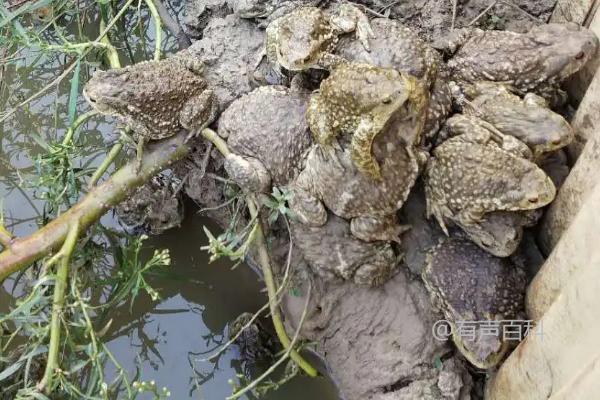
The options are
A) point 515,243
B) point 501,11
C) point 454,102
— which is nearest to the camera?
point 515,243

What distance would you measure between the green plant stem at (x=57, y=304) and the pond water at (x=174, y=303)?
496 mm

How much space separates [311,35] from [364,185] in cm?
85

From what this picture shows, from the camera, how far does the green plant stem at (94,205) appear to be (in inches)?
125

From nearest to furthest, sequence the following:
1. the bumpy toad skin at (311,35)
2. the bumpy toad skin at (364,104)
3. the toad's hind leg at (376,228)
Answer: the bumpy toad skin at (364,104) → the toad's hind leg at (376,228) → the bumpy toad skin at (311,35)

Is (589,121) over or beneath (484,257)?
over

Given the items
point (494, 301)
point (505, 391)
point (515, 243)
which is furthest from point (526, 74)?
point (505, 391)

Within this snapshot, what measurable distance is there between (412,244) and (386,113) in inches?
33.8

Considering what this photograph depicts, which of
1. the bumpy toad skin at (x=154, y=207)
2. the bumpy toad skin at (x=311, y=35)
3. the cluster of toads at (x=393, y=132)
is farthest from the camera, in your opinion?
the bumpy toad skin at (x=154, y=207)

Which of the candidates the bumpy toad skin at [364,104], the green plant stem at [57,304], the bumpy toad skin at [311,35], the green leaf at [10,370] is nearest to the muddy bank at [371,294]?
the bumpy toad skin at [311,35]

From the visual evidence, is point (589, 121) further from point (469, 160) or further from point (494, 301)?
point (494, 301)

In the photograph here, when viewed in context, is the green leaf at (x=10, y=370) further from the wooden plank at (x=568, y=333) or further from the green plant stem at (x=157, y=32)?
the wooden plank at (x=568, y=333)

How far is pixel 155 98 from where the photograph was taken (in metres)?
3.33

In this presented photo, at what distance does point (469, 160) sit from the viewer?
2.81 meters
